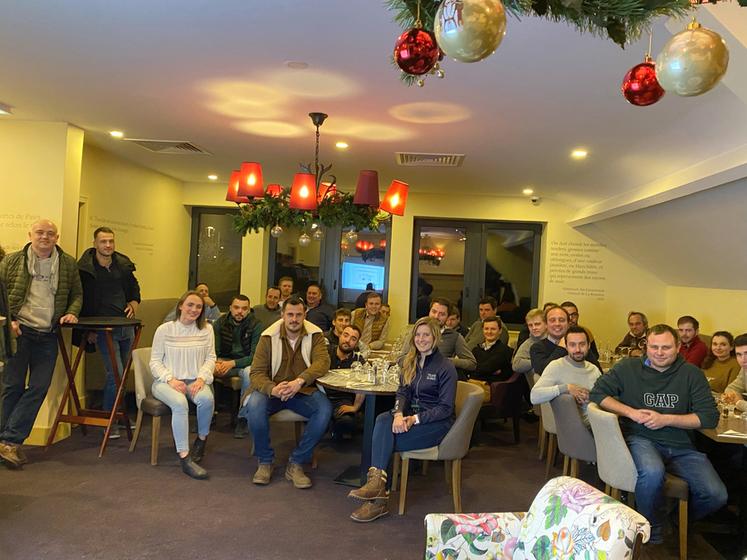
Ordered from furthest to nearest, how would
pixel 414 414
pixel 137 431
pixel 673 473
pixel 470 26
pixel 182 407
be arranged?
pixel 137 431, pixel 182 407, pixel 414 414, pixel 673 473, pixel 470 26

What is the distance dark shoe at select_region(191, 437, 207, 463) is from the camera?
14.3ft

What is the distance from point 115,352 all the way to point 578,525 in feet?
13.8

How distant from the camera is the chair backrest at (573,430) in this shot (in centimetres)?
367

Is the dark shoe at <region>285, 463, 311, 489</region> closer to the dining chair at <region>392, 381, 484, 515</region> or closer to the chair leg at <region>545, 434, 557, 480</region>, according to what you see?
the dining chair at <region>392, 381, 484, 515</region>

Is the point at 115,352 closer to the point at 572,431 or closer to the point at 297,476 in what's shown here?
the point at 297,476

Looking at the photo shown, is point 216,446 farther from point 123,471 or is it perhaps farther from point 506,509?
point 506,509

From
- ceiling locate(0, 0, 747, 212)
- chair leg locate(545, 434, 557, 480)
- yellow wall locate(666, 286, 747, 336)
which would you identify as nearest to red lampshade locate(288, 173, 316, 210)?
ceiling locate(0, 0, 747, 212)

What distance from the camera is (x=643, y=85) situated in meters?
1.84

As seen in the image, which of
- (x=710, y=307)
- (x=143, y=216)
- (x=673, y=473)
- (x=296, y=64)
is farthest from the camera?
(x=143, y=216)

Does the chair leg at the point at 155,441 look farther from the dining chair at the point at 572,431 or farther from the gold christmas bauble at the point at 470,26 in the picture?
the gold christmas bauble at the point at 470,26

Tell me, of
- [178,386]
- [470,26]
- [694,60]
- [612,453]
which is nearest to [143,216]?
[178,386]

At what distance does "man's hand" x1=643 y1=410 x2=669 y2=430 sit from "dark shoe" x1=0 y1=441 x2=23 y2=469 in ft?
13.1

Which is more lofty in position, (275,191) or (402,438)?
(275,191)

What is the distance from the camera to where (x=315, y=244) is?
8.13 meters
